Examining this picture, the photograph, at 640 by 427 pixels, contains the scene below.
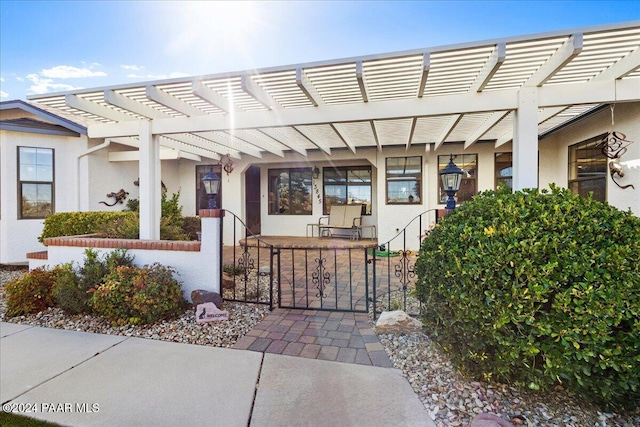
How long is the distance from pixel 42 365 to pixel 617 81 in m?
6.30

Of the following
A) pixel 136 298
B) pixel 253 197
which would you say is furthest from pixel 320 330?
pixel 253 197

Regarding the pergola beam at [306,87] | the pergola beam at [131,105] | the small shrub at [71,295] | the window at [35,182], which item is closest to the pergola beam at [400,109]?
the pergola beam at [131,105]

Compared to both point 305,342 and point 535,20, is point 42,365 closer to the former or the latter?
point 305,342

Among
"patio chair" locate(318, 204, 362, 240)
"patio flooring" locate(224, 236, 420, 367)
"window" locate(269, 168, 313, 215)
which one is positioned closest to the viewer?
"patio flooring" locate(224, 236, 420, 367)

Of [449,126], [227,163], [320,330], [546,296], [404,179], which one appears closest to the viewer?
[546,296]

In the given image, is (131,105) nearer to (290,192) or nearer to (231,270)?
(231,270)

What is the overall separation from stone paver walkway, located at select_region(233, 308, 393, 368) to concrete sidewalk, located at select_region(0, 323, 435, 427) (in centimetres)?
14

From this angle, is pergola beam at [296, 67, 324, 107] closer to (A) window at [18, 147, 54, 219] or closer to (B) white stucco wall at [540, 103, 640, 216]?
(B) white stucco wall at [540, 103, 640, 216]

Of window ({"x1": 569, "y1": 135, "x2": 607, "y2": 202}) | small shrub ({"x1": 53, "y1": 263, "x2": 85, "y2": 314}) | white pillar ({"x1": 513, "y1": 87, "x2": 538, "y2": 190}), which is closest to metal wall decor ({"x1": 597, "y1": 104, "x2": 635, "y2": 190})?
window ({"x1": 569, "y1": 135, "x2": 607, "y2": 202})

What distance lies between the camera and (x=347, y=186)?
1040 centimetres

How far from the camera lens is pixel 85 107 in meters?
4.39

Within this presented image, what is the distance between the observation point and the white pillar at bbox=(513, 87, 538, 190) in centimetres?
366

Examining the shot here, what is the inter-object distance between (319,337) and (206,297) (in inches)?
59.3

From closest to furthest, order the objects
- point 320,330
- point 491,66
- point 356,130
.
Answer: point 491,66 < point 320,330 < point 356,130
